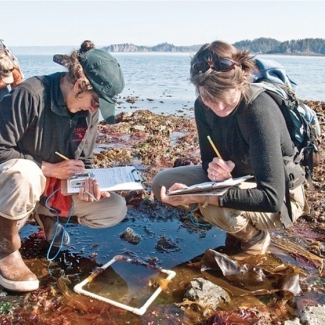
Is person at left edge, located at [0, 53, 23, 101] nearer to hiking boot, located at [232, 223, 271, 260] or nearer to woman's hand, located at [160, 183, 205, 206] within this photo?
woman's hand, located at [160, 183, 205, 206]

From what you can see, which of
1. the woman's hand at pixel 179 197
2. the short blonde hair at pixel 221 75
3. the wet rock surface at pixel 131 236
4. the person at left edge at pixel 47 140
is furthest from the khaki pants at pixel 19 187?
A: the short blonde hair at pixel 221 75

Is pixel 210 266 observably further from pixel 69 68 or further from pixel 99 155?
pixel 99 155

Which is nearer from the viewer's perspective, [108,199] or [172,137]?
[108,199]

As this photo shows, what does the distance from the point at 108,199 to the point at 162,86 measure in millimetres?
15910

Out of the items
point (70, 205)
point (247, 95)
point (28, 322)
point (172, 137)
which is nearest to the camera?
point (28, 322)

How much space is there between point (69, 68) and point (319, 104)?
9.52 meters

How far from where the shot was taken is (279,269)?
3.29 metres

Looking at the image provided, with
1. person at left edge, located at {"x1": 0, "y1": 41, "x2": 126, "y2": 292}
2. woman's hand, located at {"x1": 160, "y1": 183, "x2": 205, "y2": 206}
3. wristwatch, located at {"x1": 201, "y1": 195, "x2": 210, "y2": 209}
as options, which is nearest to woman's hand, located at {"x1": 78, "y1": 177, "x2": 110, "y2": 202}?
person at left edge, located at {"x1": 0, "y1": 41, "x2": 126, "y2": 292}

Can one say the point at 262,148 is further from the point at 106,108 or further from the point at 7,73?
the point at 7,73

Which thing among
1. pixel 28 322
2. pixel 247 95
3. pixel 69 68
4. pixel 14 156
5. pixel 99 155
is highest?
pixel 69 68

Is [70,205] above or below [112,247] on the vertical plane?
above

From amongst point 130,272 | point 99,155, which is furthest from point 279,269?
point 99,155

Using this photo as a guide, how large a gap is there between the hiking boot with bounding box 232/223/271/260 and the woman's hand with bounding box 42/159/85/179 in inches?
59.3

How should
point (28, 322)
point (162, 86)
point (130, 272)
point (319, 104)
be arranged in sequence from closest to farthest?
point (28, 322) → point (130, 272) → point (319, 104) → point (162, 86)
